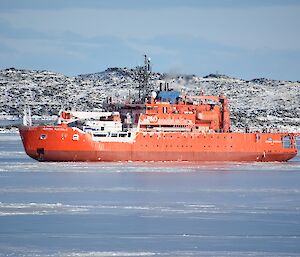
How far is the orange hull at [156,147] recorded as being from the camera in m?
46.1

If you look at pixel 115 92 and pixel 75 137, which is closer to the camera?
pixel 75 137

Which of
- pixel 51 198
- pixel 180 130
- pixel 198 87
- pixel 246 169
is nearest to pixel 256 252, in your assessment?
pixel 51 198

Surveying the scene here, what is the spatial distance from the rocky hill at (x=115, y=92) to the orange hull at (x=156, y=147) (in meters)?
61.9

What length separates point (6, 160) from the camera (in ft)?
158

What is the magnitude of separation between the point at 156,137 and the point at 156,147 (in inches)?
18.6

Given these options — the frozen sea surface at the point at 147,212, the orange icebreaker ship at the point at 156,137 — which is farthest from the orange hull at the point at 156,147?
the frozen sea surface at the point at 147,212

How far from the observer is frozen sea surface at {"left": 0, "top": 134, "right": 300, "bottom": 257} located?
2283 cm

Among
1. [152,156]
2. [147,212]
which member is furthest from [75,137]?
[147,212]

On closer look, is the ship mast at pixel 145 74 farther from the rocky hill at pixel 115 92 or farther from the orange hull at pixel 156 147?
the rocky hill at pixel 115 92

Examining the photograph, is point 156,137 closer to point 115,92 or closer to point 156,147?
point 156,147

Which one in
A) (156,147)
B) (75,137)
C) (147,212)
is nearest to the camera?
(147,212)

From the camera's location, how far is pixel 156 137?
47594 millimetres

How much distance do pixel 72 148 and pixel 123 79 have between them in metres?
129

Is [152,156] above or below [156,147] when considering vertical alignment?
below
